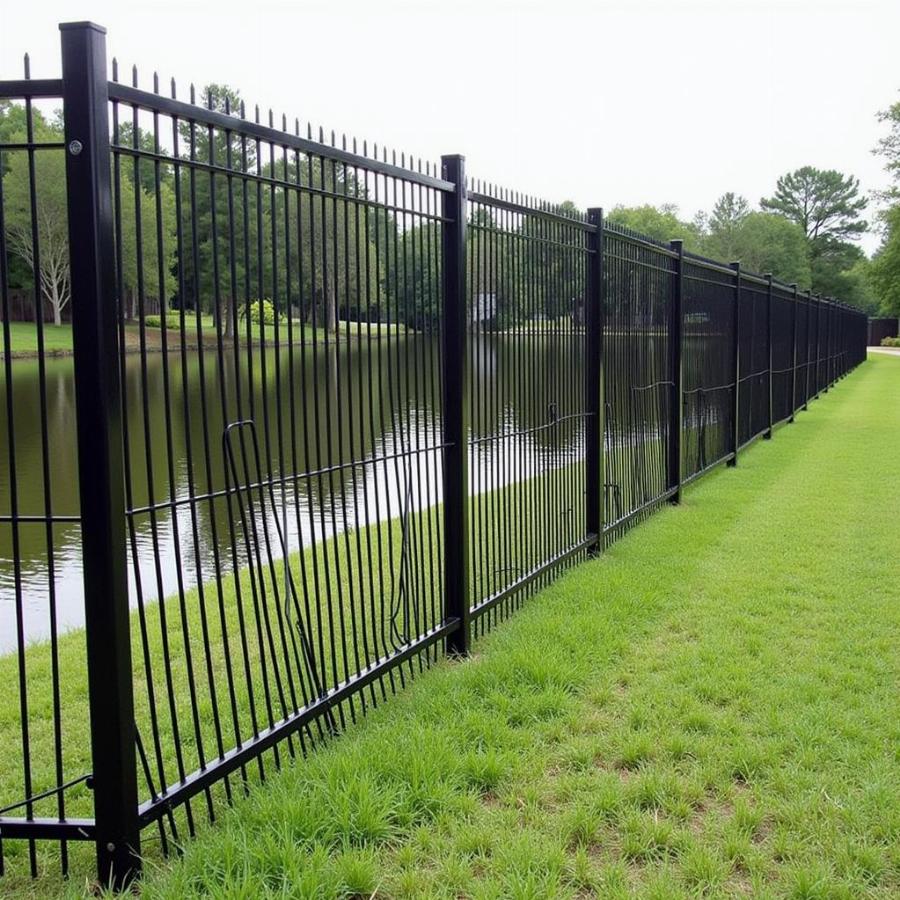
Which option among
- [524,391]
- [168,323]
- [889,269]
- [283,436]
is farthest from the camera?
[889,269]

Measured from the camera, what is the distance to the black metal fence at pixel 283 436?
2.97m

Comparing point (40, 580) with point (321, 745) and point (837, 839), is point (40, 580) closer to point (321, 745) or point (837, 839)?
point (321, 745)

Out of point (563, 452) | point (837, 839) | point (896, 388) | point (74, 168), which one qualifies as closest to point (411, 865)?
point (837, 839)

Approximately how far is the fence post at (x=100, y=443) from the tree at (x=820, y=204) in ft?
344

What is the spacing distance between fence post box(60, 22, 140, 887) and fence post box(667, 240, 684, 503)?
25.2ft

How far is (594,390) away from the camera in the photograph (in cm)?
764

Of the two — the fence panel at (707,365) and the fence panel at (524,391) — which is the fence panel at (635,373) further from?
the fence panel at (707,365)

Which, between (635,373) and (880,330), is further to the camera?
(880,330)

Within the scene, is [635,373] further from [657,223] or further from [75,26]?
[657,223]

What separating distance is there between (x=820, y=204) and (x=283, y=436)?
348 ft

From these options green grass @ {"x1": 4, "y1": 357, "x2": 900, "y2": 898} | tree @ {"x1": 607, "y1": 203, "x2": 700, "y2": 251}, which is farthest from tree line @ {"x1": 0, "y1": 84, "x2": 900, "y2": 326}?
tree @ {"x1": 607, "y1": 203, "x2": 700, "y2": 251}

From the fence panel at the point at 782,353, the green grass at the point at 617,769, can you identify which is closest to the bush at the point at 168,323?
the green grass at the point at 617,769

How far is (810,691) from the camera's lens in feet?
15.1

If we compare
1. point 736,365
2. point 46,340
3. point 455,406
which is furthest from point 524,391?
point 46,340
